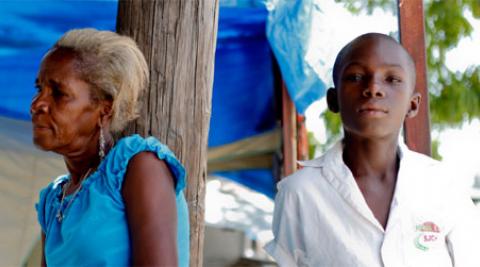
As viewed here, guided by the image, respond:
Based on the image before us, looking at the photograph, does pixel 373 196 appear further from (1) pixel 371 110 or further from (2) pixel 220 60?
(2) pixel 220 60

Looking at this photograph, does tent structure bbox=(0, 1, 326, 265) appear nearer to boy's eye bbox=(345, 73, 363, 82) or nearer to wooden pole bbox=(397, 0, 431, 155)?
wooden pole bbox=(397, 0, 431, 155)

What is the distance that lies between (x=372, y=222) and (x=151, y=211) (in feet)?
2.60

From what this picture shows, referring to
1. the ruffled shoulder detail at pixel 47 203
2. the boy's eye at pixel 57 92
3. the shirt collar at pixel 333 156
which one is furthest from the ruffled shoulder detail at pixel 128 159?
the shirt collar at pixel 333 156

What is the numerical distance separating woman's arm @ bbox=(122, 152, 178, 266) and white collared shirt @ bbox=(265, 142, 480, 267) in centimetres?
61

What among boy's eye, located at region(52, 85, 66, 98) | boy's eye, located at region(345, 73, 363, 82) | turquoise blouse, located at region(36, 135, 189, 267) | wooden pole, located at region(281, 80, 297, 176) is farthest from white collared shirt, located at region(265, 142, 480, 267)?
wooden pole, located at region(281, 80, 297, 176)

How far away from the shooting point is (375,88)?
2199mm

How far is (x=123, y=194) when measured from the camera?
5.84ft

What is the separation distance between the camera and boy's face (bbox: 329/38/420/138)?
2203mm

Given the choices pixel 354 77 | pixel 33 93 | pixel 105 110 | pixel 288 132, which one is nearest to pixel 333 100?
pixel 354 77

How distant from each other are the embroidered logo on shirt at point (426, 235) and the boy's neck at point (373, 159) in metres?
0.22

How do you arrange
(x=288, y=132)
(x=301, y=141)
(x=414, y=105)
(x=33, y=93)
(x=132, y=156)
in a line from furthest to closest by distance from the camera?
(x=301, y=141) < (x=288, y=132) < (x=33, y=93) < (x=414, y=105) < (x=132, y=156)

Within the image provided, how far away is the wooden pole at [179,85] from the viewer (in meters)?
2.23

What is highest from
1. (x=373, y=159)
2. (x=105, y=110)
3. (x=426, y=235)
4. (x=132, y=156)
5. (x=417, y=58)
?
(x=417, y=58)

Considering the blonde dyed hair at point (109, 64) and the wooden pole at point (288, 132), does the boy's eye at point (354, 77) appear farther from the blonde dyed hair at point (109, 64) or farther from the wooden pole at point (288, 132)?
the wooden pole at point (288, 132)
